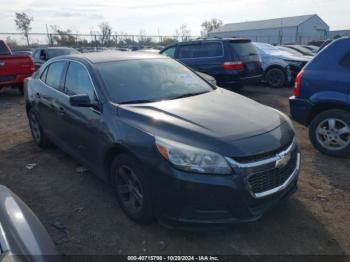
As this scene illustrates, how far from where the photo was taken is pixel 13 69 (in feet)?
33.5

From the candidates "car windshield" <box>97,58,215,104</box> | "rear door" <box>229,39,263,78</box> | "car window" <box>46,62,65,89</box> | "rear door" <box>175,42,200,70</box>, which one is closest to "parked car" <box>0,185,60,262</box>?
"car windshield" <box>97,58,215,104</box>

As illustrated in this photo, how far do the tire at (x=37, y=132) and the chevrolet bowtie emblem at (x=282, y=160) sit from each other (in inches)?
154

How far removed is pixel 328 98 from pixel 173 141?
9.97 feet

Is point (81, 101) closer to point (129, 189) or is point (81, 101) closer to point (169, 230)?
point (129, 189)

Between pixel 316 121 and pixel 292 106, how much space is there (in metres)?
0.46

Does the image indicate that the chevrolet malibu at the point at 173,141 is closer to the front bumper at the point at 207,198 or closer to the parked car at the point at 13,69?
the front bumper at the point at 207,198

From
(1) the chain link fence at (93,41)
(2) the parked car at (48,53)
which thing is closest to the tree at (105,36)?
(1) the chain link fence at (93,41)

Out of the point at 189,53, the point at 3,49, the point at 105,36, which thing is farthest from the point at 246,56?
the point at 105,36

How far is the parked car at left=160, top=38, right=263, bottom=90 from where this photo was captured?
9.16 meters

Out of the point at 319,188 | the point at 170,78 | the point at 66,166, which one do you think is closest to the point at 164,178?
the point at 170,78

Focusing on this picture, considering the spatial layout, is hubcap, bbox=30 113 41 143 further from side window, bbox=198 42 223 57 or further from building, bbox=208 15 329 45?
building, bbox=208 15 329 45

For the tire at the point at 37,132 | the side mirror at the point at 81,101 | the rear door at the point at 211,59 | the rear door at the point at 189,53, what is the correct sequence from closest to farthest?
1. the side mirror at the point at 81,101
2. the tire at the point at 37,132
3. the rear door at the point at 211,59
4. the rear door at the point at 189,53

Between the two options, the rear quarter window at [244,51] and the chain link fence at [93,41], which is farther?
the chain link fence at [93,41]

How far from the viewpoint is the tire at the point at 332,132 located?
4.66 metres
